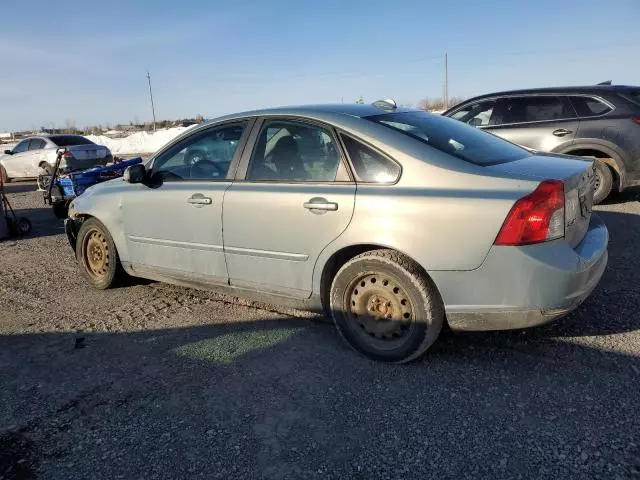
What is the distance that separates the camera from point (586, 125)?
7266mm

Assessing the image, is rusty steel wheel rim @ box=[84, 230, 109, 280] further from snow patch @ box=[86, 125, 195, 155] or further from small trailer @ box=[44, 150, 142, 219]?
snow patch @ box=[86, 125, 195, 155]

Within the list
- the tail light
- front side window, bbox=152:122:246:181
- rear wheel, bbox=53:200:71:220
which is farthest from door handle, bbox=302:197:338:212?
rear wheel, bbox=53:200:71:220

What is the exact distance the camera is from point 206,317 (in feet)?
14.1

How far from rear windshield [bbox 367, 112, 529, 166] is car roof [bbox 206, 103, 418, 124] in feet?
0.35

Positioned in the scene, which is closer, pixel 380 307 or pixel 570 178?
pixel 570 178

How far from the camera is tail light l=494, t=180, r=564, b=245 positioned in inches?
111

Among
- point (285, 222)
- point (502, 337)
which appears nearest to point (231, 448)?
point (285, 222)

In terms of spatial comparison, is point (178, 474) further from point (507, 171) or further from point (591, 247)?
point (591, 247)

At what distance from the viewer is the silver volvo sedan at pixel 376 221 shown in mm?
2893

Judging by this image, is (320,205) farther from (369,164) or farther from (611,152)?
(611,152)

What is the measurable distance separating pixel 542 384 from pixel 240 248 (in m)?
2.20

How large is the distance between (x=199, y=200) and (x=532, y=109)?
19.0 ft

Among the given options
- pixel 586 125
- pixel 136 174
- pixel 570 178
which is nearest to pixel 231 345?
pixel 136 174

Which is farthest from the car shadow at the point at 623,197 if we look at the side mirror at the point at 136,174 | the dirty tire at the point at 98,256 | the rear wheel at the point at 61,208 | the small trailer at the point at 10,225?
the small trailer at the point at 10,225
